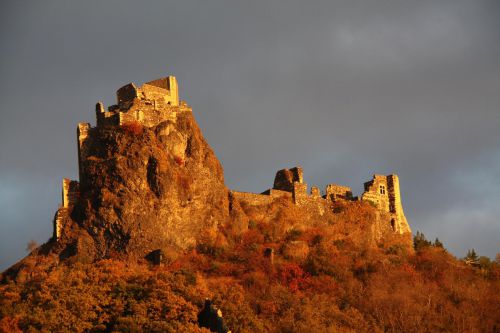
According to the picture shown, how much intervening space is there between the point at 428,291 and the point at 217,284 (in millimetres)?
15767

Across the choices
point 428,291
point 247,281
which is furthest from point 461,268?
point 247,281

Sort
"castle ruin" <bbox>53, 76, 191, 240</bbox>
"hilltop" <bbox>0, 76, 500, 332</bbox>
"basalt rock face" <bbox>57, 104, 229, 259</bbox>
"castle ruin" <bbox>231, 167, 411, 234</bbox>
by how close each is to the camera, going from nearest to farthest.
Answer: "hilltop" <bbox>0, 76, 500, 332</bbox> < "basalt rock face" <bbox>57, 104, 229, 259</bbox> < "castle ruin" <bbox>53, 76, 191, 240</bbox> < "castle ruin" <bbox>231, 167, 411, 234</bbox>

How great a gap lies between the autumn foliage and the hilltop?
92 millimetres

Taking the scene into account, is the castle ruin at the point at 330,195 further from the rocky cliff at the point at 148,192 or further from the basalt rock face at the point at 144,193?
the basalt rock face at the point at 144,193

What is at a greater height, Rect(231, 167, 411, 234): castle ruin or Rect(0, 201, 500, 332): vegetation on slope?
Rect(231, 167, 411, 234): castle ruin

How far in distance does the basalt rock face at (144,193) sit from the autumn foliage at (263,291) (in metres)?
1.63

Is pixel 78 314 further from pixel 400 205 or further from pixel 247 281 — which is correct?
pixel 400 205

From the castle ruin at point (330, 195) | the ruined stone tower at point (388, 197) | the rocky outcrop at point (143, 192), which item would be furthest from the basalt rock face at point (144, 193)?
the ruined stone tower at point (388, 197)

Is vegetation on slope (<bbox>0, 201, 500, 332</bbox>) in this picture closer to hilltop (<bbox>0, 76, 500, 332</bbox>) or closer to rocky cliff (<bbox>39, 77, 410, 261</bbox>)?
hilltop (<bbox>0, 76, 500, 332</bbox>)

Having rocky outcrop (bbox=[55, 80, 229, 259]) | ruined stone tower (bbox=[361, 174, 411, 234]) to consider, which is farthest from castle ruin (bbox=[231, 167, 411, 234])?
rocky outcrop (bbox=[55, 80, 229, 259])

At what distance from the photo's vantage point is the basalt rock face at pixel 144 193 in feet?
202

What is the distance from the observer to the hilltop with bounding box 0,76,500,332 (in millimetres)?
56188

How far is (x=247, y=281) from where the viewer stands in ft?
205

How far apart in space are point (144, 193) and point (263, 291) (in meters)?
9.95
